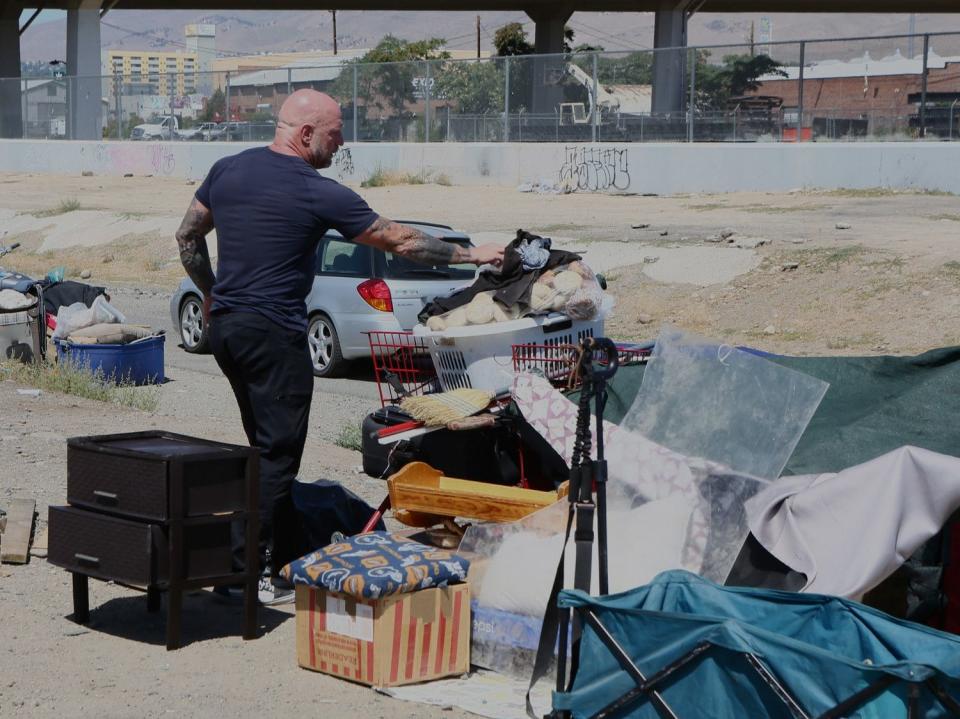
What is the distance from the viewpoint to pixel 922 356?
641 centimetres

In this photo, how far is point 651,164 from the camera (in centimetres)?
3281

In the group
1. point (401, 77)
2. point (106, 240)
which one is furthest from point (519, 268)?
point (401, 77)

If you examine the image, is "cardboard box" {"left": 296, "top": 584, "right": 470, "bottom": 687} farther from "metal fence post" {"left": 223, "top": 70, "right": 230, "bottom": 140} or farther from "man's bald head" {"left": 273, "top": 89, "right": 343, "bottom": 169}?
"metal fence post" {"left": 223, "top": 70, "right": 230, "bottom": 140}

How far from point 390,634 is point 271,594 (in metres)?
1.11

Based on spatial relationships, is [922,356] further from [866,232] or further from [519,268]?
[866,232]

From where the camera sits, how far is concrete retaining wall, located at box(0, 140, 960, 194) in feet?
95.0

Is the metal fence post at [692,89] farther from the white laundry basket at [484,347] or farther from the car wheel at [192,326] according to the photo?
the white laundry basket at [484,347]

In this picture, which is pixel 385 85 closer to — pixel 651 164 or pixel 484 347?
pixel 651 164

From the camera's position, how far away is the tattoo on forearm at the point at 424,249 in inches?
223

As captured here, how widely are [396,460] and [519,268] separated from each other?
4.65 ft

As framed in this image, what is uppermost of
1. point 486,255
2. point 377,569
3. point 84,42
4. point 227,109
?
point 84,42

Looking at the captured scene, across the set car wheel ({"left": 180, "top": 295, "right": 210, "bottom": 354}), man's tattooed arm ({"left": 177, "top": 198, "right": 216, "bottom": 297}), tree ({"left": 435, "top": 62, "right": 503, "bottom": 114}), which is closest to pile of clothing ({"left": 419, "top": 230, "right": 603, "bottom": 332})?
man's tattooed arm ({"left": 177, "top": 198, "right": 216, "bottom": 297})

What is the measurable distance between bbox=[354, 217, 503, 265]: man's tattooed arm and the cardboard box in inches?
56.5

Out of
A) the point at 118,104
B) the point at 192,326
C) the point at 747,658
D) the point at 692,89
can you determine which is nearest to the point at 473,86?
the point at 692,89
